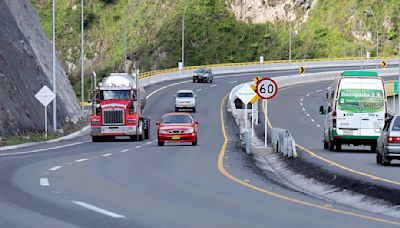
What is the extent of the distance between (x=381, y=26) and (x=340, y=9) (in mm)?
7797

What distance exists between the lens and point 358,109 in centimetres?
3759

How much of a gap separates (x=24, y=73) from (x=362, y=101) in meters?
25.9

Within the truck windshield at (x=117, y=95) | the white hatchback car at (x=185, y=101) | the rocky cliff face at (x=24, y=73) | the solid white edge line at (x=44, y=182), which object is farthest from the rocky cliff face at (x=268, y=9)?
the solid white edge line at (x=44, y=182)

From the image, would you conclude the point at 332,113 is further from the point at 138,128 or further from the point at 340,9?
the point at 340,9

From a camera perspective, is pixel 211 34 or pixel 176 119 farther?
pixel 211 34

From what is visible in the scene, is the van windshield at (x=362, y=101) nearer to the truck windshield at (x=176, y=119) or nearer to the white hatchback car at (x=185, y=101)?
the truck windshield at (x=176, y=119)

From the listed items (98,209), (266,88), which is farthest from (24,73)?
(98,209)

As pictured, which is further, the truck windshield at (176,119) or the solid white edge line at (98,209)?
the truck windshield at (176,119)

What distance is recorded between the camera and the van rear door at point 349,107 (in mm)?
37469

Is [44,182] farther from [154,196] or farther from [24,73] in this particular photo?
[24,73]

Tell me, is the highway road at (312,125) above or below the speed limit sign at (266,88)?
below

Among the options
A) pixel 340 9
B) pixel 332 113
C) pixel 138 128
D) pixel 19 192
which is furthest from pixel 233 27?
pixel 19 192

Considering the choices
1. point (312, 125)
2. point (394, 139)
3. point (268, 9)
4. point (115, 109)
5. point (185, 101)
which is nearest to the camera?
point (394, 139)

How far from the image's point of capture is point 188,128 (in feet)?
147
